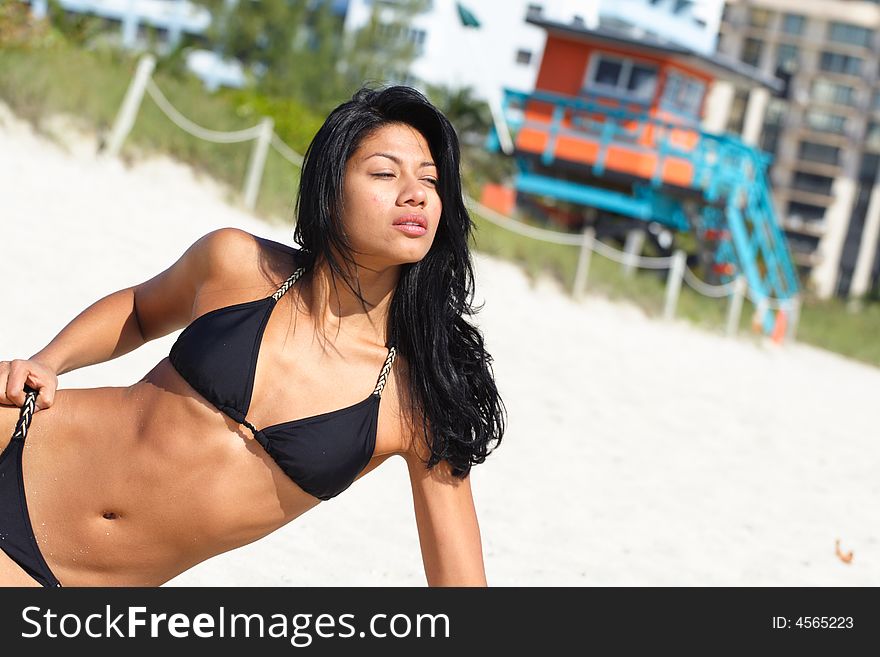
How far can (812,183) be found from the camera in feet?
247

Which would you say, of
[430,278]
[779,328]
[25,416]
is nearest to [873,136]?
[779,328]

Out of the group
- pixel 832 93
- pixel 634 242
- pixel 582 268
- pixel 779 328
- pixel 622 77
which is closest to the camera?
pixel 582 268

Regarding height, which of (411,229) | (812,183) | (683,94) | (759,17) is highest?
(759,17)

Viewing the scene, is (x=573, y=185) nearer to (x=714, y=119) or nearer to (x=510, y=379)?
(x=510, y=379)

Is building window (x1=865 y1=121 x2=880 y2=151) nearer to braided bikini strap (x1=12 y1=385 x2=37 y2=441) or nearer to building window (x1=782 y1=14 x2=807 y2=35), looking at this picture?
building window (x1=782 y1=14 x2=807 y2=35)

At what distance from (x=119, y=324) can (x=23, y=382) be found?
0.27 m

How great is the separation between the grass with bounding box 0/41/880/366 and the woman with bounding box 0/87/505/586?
763 cm

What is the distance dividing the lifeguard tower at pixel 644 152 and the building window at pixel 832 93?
54.5 metres

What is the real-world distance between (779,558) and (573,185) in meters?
16.0

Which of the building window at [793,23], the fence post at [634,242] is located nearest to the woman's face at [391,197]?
the fence post at [634,242]

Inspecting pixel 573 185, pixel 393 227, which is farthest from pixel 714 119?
pixel 393 227

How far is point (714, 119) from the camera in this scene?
6662cm

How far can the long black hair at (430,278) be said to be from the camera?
214 cm

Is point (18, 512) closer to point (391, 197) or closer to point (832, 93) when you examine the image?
point (391, 197)
